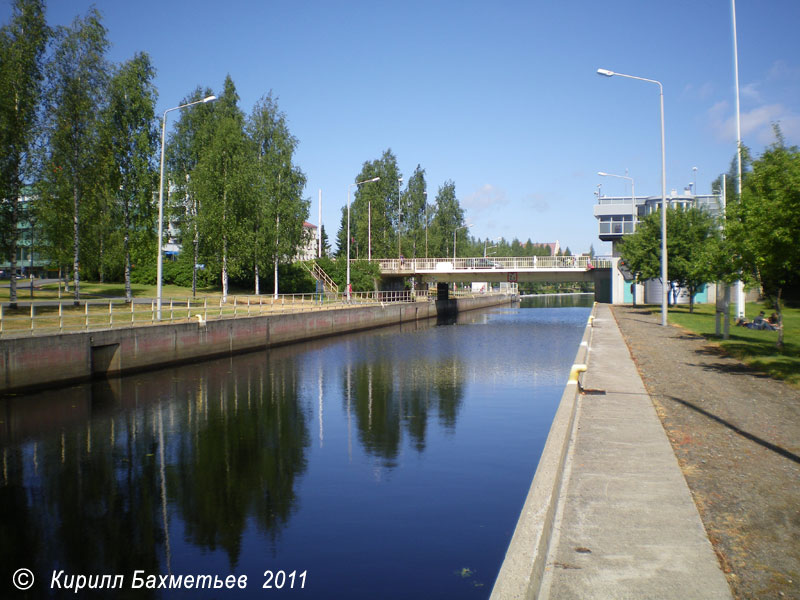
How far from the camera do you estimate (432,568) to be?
8.16 meters

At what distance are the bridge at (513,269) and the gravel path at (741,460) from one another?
142 feet

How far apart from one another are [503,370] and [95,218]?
27234 millimetres

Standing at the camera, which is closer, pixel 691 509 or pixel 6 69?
pixel 691 509

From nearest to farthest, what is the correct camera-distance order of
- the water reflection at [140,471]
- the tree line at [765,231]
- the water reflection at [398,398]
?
the water reflection at [140,471], the water reflection at [398,398], the tree line at [765,231]

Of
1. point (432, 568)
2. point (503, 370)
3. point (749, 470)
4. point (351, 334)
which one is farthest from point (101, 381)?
point (351, 334)

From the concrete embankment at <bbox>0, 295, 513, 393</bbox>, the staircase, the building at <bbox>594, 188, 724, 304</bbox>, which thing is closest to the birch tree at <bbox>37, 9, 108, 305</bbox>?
the concrete embankment at <bbox>0, 295, 513, 393</bbox>

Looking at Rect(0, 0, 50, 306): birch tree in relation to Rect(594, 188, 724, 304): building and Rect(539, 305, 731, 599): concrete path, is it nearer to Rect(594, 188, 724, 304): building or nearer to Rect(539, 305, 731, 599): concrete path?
Rect(539, 305, 731, 599): concrete path

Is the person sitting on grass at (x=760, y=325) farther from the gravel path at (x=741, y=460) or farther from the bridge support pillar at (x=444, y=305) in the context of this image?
the bridge support pillar at (x=444, y=305)

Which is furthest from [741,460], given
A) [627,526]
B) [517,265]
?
[517,265]

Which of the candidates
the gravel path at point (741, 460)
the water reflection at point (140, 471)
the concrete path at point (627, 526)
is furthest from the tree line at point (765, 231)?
the water reflection at point (140, 471)

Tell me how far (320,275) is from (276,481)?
5308 cm

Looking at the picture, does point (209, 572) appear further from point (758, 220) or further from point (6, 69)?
point (6, 69)

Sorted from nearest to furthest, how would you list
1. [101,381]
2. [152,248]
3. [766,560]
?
1. [766,560]
2. [101,381]
3. [152,248]

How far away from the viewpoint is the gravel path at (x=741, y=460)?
591 cm
